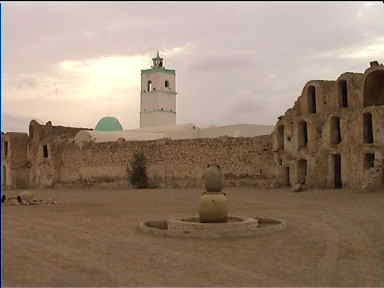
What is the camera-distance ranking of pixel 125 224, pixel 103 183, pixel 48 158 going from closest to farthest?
pixel 125 224 → pixel 103 183 → pixel 48 158

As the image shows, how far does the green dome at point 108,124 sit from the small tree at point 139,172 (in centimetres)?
2343

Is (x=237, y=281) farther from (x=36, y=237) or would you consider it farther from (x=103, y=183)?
(x=103, y=183)

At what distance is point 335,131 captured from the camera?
72.4ft

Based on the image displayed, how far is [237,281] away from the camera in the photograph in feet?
20.9

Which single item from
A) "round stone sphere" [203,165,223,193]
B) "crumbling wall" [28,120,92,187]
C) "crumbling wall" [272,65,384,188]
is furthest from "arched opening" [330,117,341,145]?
"crumbling wall" [28,120,92,187]

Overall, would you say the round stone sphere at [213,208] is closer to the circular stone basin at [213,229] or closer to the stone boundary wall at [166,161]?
the circular stone basin at [213,229]

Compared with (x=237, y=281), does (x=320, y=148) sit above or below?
above

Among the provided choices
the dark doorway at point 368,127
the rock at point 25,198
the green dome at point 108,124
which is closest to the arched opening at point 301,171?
the dark doorway at point 368,127

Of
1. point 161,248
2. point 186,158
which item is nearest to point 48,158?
point 186,158

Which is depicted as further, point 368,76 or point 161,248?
point 368,76

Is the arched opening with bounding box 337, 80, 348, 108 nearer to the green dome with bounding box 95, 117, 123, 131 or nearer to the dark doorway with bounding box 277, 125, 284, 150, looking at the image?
the dark doorway with bounding box 277, 125, 284, 150

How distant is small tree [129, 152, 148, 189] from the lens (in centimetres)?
2827

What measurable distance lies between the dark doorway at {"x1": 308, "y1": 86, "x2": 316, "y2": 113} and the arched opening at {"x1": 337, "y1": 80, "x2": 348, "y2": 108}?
1416 millimetres

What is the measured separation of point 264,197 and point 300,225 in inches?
331
